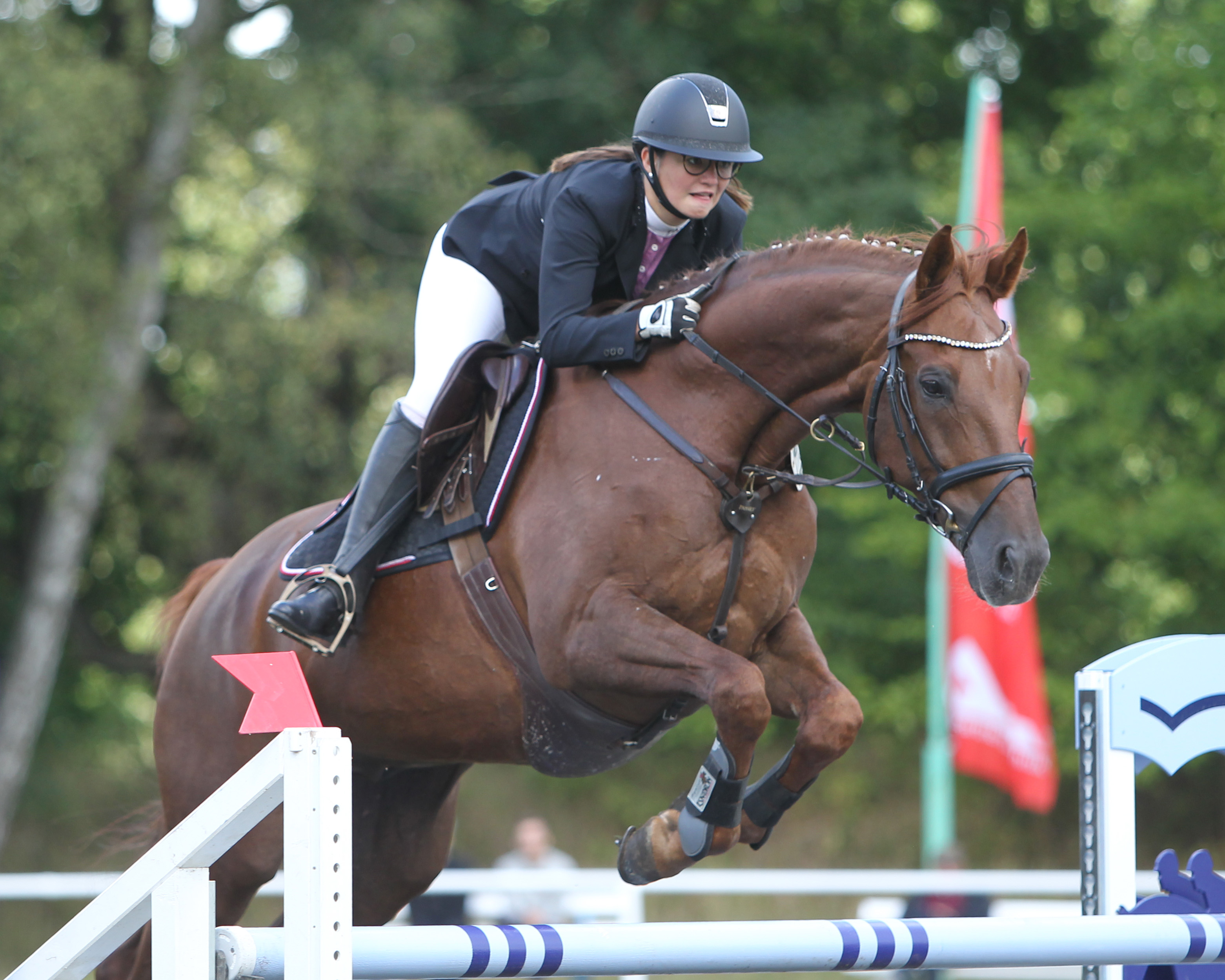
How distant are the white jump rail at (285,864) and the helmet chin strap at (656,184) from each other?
5.65 ft

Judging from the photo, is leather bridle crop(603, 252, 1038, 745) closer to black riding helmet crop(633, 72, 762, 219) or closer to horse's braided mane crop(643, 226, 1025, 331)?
horse's braided mane crop(643, 226, 1025, 331)

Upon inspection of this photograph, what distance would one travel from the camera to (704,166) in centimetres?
349

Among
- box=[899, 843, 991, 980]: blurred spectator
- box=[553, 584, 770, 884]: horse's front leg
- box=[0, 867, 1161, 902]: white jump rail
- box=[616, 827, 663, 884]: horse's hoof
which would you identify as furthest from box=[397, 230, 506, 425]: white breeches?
box=[899, 843, 991, 980]: blurred spectator

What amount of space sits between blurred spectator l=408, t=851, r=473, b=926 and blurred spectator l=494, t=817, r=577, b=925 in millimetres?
257

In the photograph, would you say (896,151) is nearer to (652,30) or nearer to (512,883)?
(652,30)

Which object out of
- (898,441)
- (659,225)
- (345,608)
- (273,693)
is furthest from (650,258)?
(273,693)

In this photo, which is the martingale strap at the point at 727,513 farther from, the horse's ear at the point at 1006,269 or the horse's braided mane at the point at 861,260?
the horse's ear at the point at 1006,269

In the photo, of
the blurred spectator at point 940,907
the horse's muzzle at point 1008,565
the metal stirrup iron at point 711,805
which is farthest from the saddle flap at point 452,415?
the blurred spectator at point 940,907

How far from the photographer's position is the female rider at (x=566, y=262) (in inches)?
136

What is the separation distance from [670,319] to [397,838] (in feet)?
6.07

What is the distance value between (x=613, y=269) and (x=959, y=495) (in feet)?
3.70

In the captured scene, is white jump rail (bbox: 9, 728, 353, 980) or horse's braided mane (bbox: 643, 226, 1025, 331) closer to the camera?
white jump rail (bbox: 9, 728, 353, 980)

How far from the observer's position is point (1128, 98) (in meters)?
13.9

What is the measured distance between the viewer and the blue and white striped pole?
2.26 m
